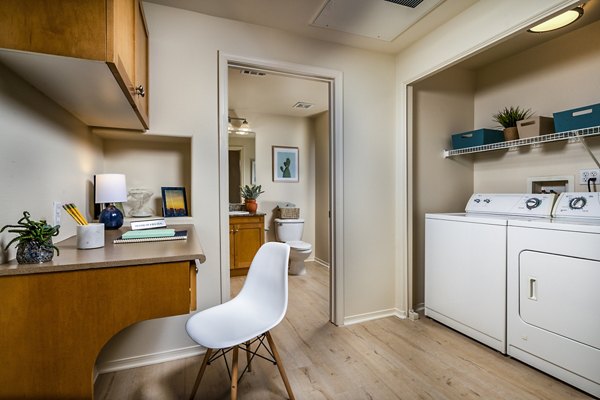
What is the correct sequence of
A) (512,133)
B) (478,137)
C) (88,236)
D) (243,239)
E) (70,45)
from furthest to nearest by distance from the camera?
(243,239)
(478,137)
(512,133)
(88,236)
(70,45)

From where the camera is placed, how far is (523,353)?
189 cm

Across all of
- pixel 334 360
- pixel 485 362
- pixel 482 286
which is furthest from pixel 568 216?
pixel 334 360

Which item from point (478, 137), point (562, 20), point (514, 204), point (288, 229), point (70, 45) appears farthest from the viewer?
point (288, 229)

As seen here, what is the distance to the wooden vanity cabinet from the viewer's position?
3.89 m

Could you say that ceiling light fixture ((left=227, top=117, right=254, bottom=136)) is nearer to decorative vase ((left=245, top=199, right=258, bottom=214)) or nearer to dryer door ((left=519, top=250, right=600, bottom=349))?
decorative vase ((left=245, top=199, right=258, bottom=214))

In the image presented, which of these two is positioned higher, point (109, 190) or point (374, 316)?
point (109, 190)

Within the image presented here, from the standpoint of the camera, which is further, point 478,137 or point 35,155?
point 478,137

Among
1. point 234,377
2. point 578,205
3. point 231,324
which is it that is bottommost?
point 234,377

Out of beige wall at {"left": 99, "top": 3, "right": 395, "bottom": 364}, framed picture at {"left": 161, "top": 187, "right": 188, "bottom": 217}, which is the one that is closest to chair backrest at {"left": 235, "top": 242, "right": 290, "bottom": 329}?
beige wall at {"left": 99, "top": 3, "right": 395, "bottom": 364}

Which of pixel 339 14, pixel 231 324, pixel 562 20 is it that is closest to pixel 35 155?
pixel 231 324

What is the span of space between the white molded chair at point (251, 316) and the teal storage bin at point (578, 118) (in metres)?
1.97

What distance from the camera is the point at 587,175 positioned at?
6.99 ft

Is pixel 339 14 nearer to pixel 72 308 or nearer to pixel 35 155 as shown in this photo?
pixel 35 155

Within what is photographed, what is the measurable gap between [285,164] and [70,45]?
369cm
